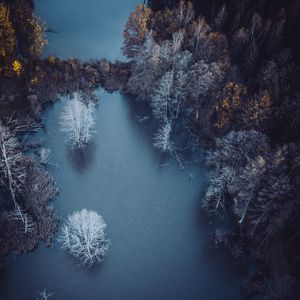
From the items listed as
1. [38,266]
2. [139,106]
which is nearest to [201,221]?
[38,266]

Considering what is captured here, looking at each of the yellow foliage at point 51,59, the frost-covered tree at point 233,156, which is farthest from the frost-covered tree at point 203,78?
the yellow foliage at point 51,59

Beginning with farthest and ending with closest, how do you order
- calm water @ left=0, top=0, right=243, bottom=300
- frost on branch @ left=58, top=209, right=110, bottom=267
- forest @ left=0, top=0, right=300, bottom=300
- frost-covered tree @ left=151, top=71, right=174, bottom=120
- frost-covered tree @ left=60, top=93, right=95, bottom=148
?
frost-covered tree @ left=151, top=71, right=174, bottom=120, frost-covered tree @ left=60, top=93, right=95, bottom=148, forest @ left=0, top=0, right=300, bottom=300, frost on branch @ left=58, top=209, right=110, bottom=267, calm water @ left=0, top=0, right=243, bottom=300

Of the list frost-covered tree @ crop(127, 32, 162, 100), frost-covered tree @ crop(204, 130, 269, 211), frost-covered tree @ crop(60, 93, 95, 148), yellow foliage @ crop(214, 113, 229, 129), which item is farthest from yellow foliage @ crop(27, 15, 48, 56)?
frost-covered tree @ crop(204, 130, 269, 211)

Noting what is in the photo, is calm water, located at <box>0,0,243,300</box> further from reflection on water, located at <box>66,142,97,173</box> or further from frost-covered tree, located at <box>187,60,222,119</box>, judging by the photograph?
frost-covered tree, located at <box>187,60,222,119</box>

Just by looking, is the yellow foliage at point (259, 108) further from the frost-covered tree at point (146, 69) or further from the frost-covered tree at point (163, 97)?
the frost-covered tree at point (146, 69)

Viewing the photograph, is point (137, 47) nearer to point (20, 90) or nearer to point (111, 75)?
point (111, 75)

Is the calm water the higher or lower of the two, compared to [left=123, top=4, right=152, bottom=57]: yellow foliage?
lower

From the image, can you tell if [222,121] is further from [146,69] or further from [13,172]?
[13,172]
